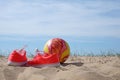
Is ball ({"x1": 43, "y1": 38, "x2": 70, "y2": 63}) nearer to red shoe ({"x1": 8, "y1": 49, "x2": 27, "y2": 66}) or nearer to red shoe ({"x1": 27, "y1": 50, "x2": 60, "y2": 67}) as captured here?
red shoe ({"x1": 27, "y1": 50, "x2": 60, "y2": 67})

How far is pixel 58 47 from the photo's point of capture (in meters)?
8.18

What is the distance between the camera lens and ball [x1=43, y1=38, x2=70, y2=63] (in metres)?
8.16

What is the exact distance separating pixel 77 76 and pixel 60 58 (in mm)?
2931

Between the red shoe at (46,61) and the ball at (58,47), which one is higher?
the ball at (58,47)

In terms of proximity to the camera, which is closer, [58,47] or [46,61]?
[46,61]

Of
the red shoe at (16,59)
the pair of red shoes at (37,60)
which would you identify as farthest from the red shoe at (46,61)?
the red shoe at (16,59)

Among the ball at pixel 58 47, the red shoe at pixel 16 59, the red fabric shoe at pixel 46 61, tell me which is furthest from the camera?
the ball at pixel 58 47

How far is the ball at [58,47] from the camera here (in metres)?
8.16

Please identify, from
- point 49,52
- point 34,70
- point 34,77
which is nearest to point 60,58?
point 49,52

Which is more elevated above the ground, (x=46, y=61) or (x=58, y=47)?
(x=58, y=47)

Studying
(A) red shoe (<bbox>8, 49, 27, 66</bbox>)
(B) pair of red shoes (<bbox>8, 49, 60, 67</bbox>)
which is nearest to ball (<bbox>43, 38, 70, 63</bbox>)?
(B) pair of red shoes (<bbox>8, 49, 60, 67</bbox>)

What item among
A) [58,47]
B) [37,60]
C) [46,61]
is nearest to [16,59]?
[37,60]

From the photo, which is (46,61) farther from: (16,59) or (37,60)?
(16,59)

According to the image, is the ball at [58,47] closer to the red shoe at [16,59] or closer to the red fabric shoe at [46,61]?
the red fabric shoe at [46,61]
